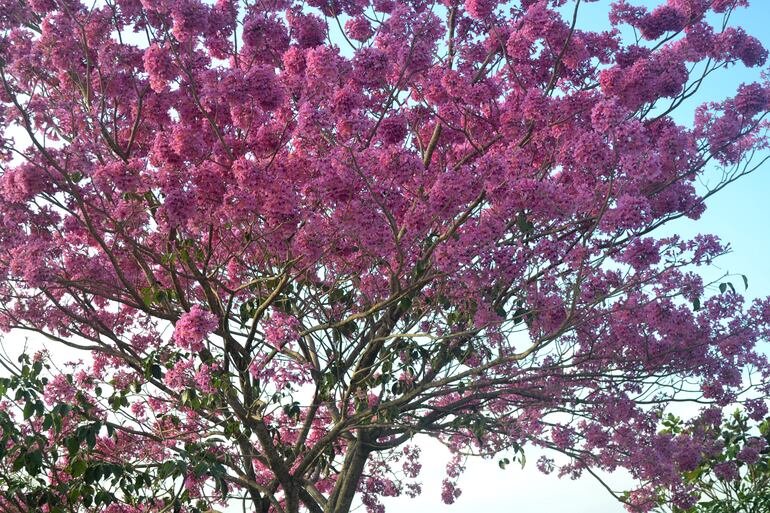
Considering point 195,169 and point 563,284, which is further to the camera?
→ point 563,284

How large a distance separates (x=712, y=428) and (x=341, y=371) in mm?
4655

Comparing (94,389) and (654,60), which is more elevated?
(654,60)

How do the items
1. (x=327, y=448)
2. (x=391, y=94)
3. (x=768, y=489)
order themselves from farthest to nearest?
(x=768, y=489), (x=327, y=448), (x=391, y=94)

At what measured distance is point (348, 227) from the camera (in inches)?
264

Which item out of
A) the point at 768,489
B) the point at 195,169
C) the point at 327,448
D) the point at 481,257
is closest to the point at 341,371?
the point at 327,448

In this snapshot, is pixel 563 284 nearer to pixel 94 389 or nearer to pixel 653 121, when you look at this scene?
pixel 653 121

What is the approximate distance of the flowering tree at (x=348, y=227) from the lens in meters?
6.88

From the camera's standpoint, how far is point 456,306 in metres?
8.14

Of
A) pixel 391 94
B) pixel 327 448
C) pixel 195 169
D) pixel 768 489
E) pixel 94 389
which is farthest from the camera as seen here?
pixel 768 489

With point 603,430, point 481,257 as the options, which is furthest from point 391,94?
point 603,430

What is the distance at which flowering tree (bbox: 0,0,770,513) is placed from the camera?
6.88 m

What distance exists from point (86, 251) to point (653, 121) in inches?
249

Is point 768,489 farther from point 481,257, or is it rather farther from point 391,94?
point 391,94

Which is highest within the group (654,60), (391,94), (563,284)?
(654,60)
